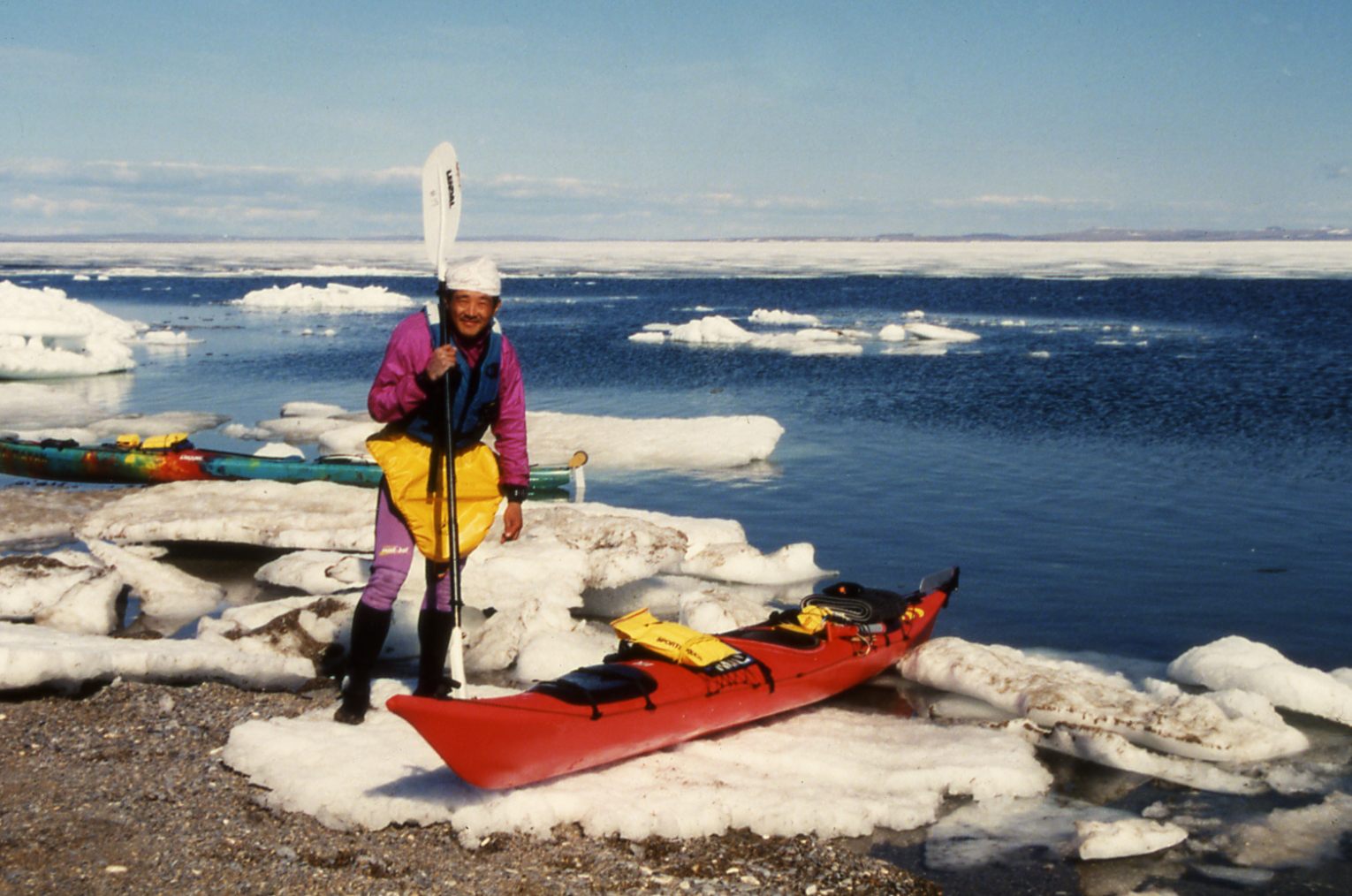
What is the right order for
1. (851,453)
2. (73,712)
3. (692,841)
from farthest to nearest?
(851,453) < (73,712) < (692,841)

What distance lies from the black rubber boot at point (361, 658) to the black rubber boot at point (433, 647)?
0.50ft

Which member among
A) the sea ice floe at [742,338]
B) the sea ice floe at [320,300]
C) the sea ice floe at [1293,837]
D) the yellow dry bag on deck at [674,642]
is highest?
the sea ice floe at [320,300]

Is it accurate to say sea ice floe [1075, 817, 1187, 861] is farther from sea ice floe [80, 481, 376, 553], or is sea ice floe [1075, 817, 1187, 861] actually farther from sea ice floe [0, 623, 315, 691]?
sea ice floe [80, 481, 376, 553]

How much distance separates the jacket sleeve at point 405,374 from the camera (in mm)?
4297

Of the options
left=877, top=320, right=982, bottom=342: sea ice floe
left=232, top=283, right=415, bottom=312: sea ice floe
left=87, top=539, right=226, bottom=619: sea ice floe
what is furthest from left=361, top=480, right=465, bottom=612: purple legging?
left=232, top=283, right=415, bottom=312: sea ice floe

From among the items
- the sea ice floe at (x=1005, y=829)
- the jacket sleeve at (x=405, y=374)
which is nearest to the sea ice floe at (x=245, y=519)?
the jacket sleeve at (x=405, y=374)

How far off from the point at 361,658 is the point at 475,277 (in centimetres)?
161

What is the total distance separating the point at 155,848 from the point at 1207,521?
9423 mm

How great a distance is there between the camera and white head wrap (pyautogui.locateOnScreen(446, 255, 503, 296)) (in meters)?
4.26

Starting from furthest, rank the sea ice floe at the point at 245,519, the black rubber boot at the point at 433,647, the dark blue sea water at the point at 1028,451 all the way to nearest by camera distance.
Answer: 1. the dark blue sea water at the point at 1028,451
2. the sea ice floe at the point at 245,519
3. the black rubber boot at the point at 433,647

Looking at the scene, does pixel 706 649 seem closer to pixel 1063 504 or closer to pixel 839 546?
pixel 839 546

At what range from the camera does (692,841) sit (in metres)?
4.08

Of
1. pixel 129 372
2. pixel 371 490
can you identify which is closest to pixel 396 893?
pixel 371 490

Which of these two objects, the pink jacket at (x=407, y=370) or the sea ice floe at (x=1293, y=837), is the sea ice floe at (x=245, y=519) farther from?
the sea ice floe at (x=1293, y=837)
